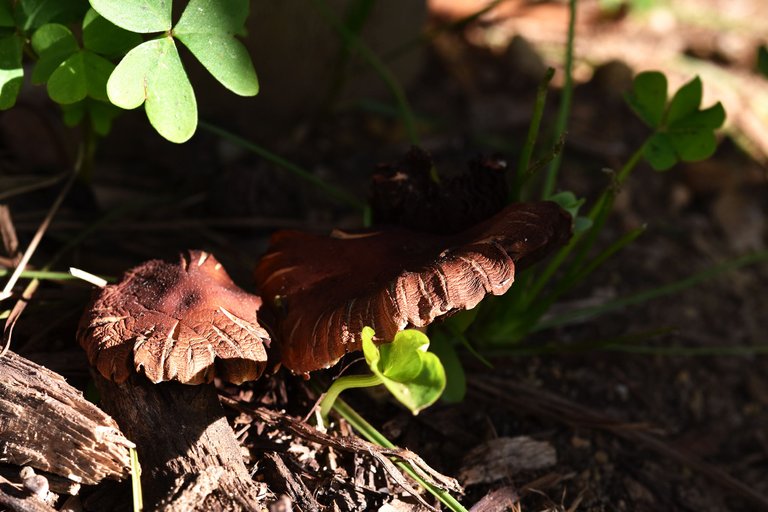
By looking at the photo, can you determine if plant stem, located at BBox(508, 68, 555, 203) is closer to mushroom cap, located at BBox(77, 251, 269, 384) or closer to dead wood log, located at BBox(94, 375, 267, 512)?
mushroom cap, located at BBox(77, 251, 269, 384)

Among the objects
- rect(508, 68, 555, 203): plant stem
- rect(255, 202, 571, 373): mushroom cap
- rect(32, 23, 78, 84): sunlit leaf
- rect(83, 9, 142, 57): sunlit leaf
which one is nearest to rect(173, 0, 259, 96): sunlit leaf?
rect(83, 9, 142, 57): sunlit leaf

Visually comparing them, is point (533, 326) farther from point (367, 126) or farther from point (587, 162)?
point (367, 126)

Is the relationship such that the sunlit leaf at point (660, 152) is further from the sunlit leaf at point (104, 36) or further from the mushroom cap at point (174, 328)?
the sunlit leaf at point (104, 36)

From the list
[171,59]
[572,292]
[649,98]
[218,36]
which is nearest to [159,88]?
[171,59]

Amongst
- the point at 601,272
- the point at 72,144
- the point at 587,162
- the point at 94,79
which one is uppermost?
the point at 94,79

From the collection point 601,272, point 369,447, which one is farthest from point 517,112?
point 369,447
